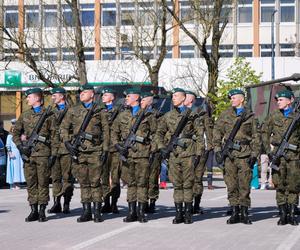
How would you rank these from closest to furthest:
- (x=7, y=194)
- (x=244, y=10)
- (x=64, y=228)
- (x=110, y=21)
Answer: (x=64, y=228) < (x=7, y=194) < (x=110, y=21) < (x=244, y=10)

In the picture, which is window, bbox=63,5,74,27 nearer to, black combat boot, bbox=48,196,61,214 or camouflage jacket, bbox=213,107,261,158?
black combat boot, bbox=48,196,61,214

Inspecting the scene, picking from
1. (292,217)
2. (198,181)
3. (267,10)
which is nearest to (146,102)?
(198,181)

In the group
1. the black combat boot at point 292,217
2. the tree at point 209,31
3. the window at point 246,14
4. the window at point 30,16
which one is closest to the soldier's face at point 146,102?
the black combat boot at point 292,217

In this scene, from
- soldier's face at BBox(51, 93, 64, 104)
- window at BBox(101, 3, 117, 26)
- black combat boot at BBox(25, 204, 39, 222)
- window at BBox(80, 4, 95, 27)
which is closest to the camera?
black combat boot at BBox(25, 204, 39, 222)

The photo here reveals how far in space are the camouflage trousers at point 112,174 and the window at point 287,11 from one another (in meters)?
46.4

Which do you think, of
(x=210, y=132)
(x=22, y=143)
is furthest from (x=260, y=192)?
(x=22, y=143)

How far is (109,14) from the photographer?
5625 centimetres

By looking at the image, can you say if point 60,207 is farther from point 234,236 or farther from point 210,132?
point 234,236

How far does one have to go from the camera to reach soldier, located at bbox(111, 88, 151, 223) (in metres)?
12.9

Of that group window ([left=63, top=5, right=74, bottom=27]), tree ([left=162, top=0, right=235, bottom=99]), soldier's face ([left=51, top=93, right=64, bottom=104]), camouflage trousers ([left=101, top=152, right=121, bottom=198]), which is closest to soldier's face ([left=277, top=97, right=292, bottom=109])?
camouflage trousers ([left=101, top=152, right=121, bottom=198])

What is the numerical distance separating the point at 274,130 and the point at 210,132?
2714 mm

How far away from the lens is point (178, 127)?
41.6 ft

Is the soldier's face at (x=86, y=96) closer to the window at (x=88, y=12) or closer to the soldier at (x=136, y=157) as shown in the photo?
the soldier at (x=136, y=157)

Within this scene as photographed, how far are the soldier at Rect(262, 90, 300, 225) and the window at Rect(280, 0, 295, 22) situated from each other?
47616 millimetres
